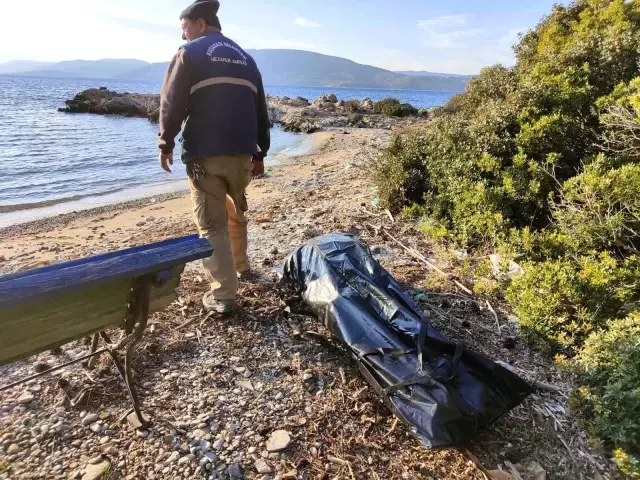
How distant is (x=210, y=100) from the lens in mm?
3463

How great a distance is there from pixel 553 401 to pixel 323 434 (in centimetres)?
175

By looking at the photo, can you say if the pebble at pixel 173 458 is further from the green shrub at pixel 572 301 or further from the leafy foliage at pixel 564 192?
the green shrub at pixel 572 301

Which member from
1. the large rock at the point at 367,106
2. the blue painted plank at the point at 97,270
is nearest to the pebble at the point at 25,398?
the blue painted plank at the point at 97,270

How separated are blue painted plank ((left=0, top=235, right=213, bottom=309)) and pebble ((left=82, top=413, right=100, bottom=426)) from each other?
109cm

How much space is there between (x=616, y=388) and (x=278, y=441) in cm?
221

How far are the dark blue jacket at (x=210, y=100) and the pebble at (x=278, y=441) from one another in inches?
90.2

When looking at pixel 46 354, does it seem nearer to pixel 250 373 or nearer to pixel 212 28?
pixel 250 373

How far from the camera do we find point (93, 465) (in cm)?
228

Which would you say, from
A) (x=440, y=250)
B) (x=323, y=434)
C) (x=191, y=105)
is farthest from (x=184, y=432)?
(x=440, y=250)

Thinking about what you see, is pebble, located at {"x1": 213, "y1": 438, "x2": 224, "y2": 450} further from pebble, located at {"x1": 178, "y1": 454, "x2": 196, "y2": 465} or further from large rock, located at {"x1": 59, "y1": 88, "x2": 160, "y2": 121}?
large rock, located at {"x1": 59, "y1": 88, "x2": 160, "y2": 121}

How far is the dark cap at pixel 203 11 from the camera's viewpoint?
3.53 meters

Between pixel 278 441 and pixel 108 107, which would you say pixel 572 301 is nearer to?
pixel 278 441

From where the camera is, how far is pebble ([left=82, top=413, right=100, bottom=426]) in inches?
99.9

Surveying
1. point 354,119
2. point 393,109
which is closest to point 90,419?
point 354,119
